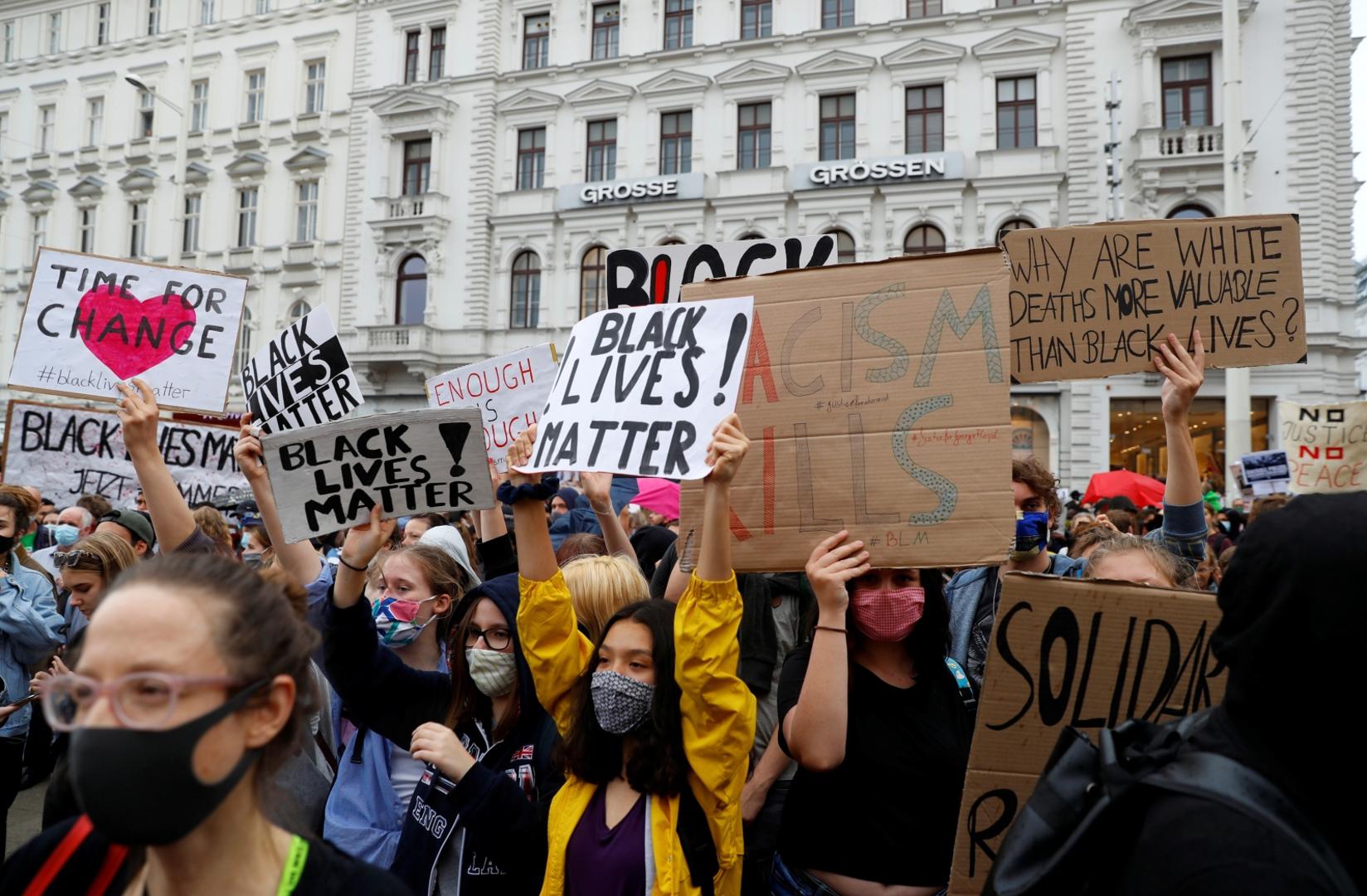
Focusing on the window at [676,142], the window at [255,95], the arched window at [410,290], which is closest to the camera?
the window at [676,142]

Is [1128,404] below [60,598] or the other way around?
the other way around

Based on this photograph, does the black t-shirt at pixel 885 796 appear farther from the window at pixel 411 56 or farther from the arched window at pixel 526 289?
the window at pixel 411 56

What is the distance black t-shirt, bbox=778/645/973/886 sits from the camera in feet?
8.08

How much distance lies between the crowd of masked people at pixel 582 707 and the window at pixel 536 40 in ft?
80.4

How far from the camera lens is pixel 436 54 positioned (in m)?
27.1

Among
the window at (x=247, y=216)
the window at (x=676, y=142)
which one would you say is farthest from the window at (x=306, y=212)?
the window at (x=676, y=142)

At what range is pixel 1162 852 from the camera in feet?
3.90

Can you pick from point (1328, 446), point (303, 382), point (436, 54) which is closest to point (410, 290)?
point (436, 54)

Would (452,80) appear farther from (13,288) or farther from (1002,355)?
(1002,355)

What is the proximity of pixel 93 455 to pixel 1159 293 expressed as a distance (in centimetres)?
695

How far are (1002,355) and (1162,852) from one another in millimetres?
1752

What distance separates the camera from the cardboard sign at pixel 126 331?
191 inches

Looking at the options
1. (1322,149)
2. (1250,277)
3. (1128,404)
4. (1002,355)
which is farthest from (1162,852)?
(1322,149)

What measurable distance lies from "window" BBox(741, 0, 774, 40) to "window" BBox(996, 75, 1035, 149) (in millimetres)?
6190
